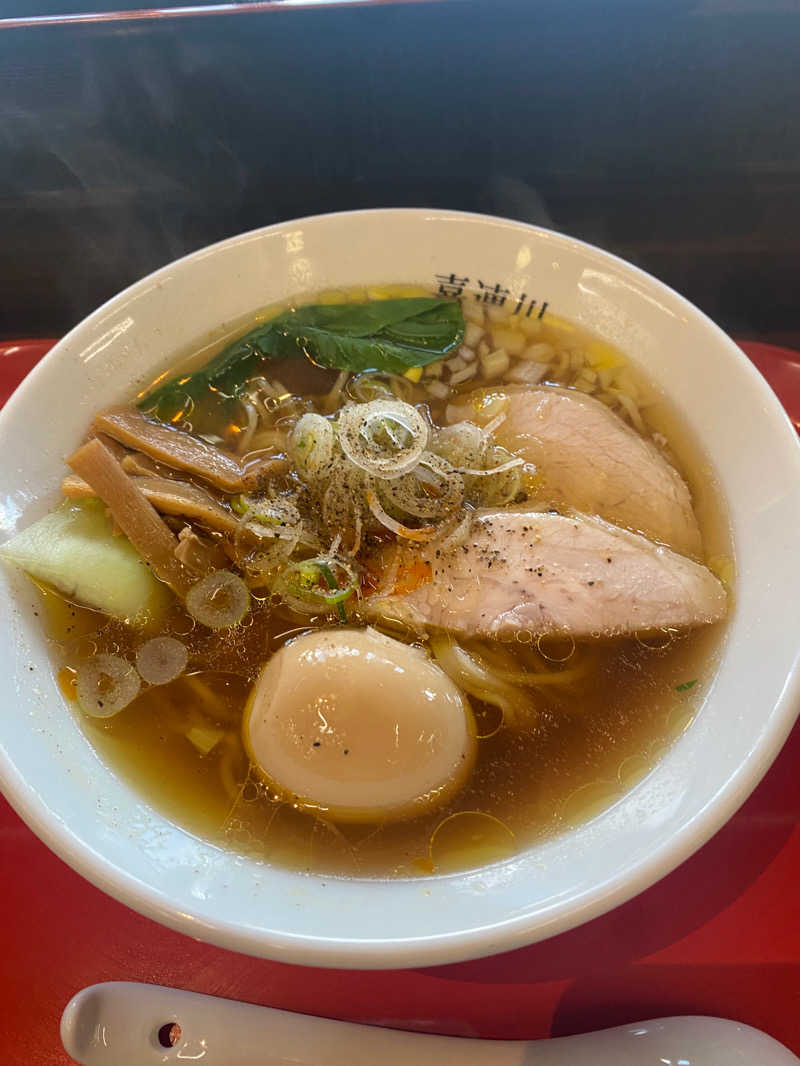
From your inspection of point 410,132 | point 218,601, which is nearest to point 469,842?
point 218,601

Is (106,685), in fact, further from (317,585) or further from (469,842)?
(469,842)

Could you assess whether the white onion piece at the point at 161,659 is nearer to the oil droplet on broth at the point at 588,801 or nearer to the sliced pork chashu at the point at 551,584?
the sliced pork chashu at the point at 551,584

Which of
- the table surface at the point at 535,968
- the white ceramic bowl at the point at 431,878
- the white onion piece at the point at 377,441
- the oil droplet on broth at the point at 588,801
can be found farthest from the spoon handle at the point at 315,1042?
the white onion piece at the point at 377,441

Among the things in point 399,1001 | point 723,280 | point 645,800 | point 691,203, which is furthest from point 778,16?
point 399,1001

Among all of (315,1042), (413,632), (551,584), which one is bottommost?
(315,1042)

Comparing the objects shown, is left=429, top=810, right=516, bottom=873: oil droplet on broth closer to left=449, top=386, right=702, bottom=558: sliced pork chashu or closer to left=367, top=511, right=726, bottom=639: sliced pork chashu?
left=367, top=511, right=726, bottom=639: sliced pork chashu
